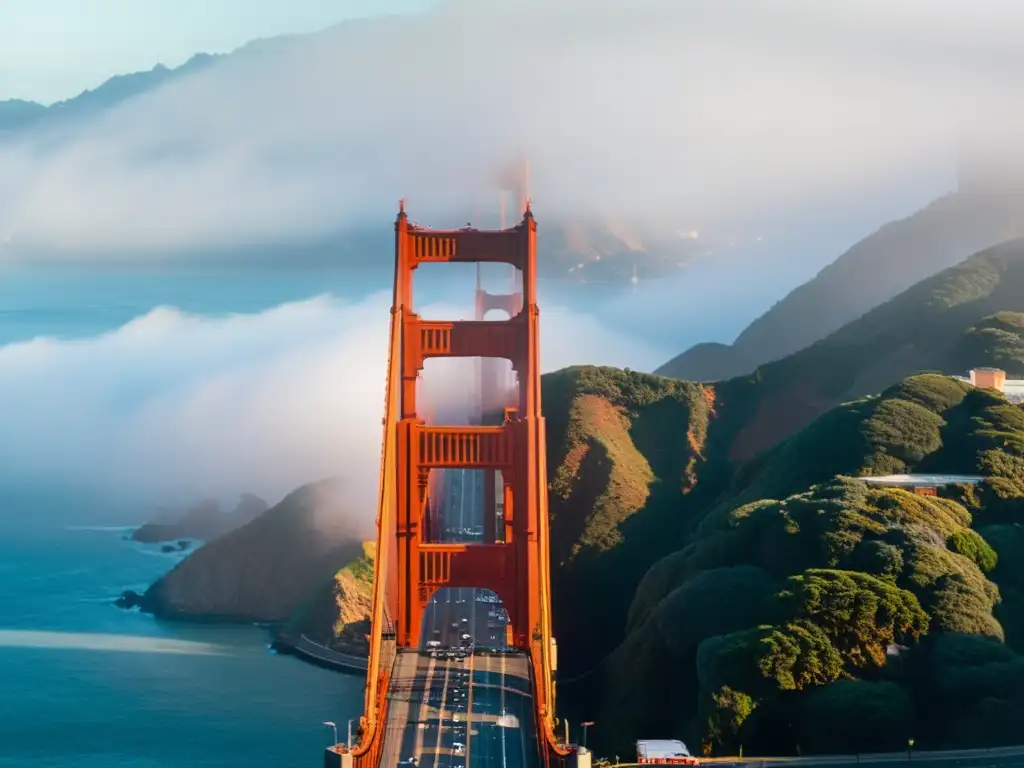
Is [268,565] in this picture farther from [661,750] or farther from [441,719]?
[661,750]

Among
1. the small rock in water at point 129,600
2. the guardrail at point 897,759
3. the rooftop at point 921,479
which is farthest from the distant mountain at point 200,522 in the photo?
the guardrail at point 897,759

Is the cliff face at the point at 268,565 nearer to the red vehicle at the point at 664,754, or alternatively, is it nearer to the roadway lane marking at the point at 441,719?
the roadway lane marking at the point at 441,719

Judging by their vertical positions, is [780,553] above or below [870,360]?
below

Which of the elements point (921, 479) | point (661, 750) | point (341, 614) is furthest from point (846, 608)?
point (341, 614)

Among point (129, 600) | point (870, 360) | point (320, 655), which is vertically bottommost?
point (320, 655)

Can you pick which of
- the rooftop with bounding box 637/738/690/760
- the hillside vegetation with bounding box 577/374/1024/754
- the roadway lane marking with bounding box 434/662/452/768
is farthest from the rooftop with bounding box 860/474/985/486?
the roadway lane marking with bounding box 434/662/452/768

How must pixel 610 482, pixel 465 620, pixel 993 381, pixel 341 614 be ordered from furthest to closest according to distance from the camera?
pixel 341 614 < pixel 610 482 < pixel 993 381 < pixel 465 620

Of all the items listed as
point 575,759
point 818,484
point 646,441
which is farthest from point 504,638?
point 646,441
